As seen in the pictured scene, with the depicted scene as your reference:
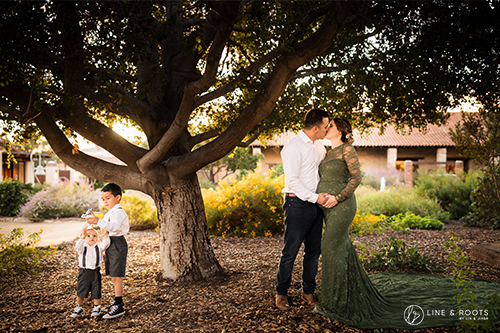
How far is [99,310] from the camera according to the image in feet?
12.0

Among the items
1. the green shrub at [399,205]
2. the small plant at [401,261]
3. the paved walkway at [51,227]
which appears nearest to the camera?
the small plant at [401,261]

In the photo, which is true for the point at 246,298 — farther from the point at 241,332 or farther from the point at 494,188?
the point at 494,188

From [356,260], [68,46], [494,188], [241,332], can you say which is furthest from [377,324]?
[494,188]

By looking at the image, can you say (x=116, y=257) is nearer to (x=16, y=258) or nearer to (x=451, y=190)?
(x=16, y=258)

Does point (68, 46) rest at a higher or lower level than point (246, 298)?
higher

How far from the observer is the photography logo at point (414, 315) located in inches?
127

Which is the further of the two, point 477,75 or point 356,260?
point 477,75

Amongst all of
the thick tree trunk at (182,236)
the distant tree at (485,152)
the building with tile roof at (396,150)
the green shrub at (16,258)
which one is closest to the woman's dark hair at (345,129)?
the thick tree trunk at (182,236)

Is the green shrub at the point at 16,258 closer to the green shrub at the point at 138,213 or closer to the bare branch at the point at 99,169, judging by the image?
the bare branch at the point at 99,169

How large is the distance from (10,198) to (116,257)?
441 inches

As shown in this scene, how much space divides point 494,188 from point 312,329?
8232 millimetres

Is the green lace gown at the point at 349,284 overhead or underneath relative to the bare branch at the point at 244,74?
underneath

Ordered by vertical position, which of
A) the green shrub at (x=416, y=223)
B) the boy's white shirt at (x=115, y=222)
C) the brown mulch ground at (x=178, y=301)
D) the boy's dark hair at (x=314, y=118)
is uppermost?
the boy's dark hair at (x=314, y=118)

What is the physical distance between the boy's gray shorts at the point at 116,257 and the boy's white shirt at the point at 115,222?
0.10 metres
